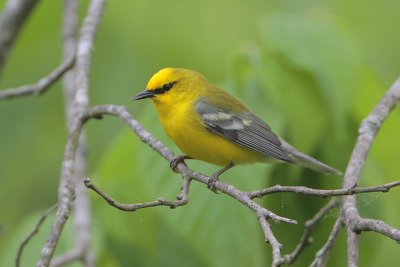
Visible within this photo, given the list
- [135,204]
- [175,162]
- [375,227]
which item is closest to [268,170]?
[175,162]

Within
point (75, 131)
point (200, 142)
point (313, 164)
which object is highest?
point (313, 164)

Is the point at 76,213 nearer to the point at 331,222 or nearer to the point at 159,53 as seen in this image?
the point at 331,222

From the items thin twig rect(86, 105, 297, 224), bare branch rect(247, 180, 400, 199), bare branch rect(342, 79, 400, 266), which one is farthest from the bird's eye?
bare branch rect(247, 180, 400, 199)

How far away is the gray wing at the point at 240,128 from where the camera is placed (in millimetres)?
4594

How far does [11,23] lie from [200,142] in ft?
5.31

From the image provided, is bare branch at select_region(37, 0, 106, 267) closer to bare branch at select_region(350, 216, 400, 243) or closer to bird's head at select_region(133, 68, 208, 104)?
bird's head at select_region(133, 68, 208, 104)

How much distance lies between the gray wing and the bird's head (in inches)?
4.2

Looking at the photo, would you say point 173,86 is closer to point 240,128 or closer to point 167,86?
point 167,86

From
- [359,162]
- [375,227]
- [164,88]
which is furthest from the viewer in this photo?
[164,88]

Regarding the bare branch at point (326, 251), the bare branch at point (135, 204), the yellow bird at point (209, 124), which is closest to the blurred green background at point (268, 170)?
the yellow bird at point (209, 124)

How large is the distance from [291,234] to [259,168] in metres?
0.41

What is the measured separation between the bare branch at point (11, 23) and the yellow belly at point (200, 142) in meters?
1.26

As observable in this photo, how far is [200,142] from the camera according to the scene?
4445mm

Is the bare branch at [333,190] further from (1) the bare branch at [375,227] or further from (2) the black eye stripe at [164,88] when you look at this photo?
(2) the black eye stripe at [164,88]
